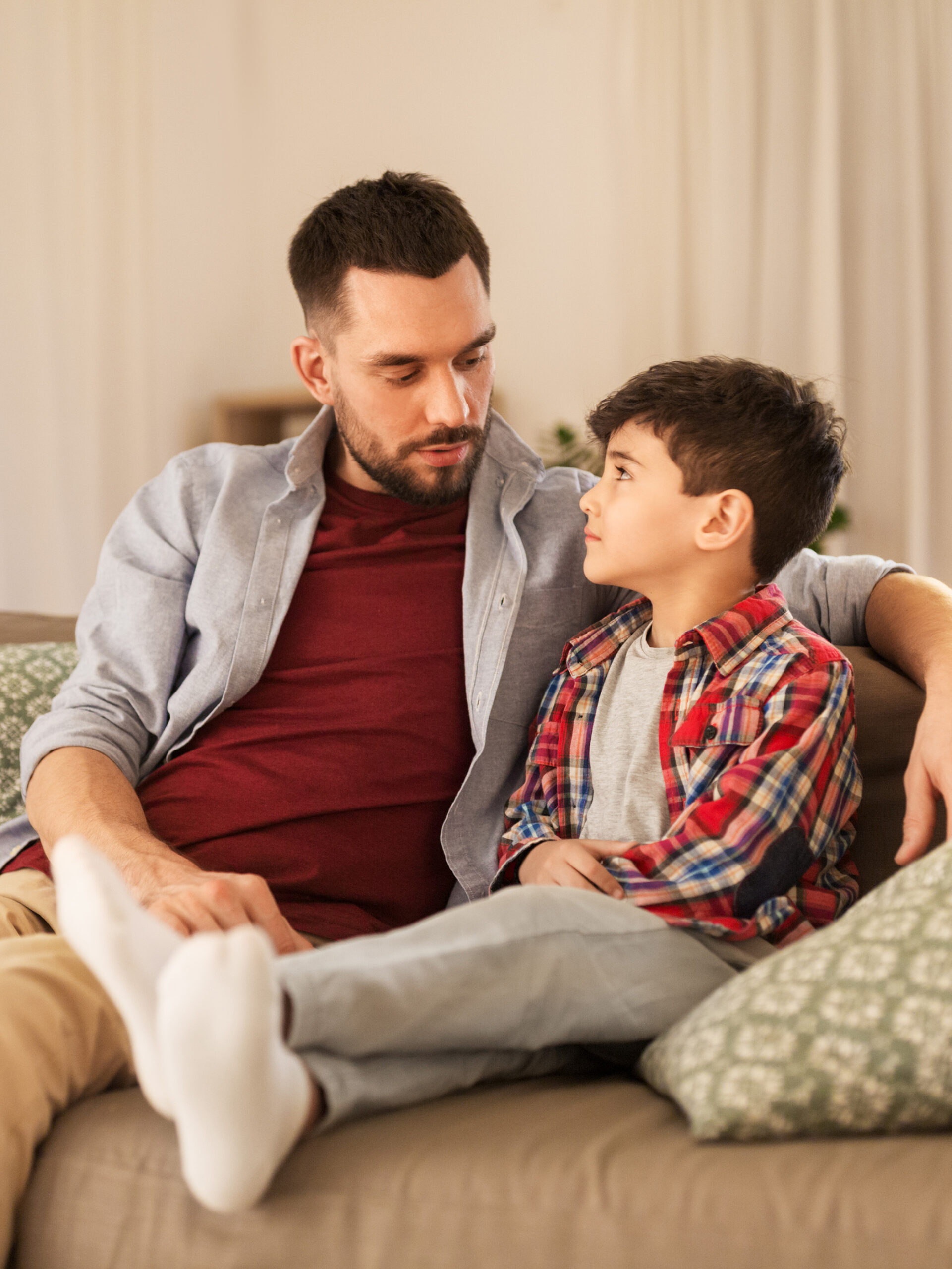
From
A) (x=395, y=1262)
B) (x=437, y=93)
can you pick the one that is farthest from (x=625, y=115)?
(x=395, y=1262)

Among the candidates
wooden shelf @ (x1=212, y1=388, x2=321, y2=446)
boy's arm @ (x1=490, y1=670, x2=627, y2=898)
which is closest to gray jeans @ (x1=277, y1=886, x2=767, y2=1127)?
boy's arm @ (x1=490, y1=670, x2=627, y2=898)

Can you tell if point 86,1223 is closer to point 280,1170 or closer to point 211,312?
point 280,1170

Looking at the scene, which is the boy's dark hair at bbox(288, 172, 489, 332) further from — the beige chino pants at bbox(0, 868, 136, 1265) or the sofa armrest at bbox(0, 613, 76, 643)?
the beige chino pants at bbox(0, 868, 136, 1265)

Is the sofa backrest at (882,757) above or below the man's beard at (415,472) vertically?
below

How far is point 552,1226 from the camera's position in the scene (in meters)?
0.78

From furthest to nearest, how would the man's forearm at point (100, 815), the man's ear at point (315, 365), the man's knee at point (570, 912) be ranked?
the man's ear at point (315, 365) → the man's forearm at point (100, 815) → the man's knee at point (570, 912)

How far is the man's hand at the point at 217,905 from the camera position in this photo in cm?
110

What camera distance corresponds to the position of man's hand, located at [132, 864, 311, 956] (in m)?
1.10

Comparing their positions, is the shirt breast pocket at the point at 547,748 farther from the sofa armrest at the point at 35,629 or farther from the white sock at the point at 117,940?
the sofa armrest at the point at 35,629

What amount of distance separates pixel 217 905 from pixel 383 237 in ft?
3.12

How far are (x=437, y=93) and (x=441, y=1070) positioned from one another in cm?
394

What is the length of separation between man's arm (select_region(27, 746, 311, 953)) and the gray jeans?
241mm

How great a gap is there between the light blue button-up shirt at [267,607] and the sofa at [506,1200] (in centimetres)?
58

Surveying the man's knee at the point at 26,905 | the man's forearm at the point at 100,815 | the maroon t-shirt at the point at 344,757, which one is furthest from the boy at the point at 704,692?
the man's knee at the point at 26,905
